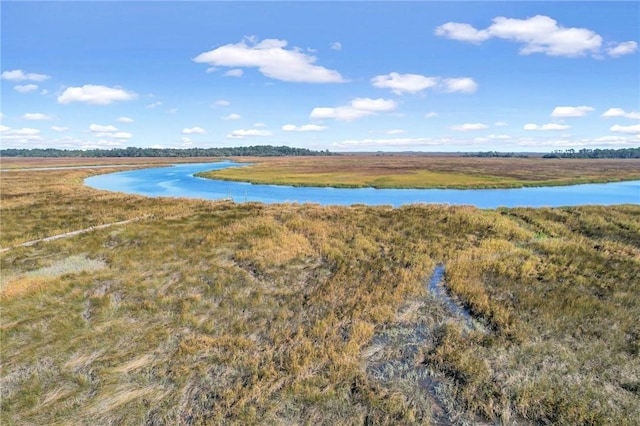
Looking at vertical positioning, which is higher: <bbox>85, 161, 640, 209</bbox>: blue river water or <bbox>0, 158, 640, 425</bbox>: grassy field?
<bbox>85, 161, 640, 209</bbox>: blue river water

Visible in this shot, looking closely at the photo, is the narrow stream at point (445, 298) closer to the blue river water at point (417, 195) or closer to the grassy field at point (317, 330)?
the grassy field at point (317, 330)

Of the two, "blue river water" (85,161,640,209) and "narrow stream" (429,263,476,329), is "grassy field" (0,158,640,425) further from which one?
"blue river water" (85,161,640,209)

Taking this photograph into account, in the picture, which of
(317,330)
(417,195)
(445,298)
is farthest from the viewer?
(417,195)

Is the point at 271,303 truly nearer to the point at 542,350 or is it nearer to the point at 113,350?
the point at 113,350

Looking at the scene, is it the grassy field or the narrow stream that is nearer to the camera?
the grassy field

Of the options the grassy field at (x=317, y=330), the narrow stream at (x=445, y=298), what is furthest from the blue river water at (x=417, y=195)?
the narrow stream at (x=445, y=298)

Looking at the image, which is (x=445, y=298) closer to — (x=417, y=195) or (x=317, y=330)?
(x=317, y=330)

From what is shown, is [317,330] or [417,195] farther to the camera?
[417,195]

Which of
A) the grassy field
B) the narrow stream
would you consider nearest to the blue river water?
the grassy field

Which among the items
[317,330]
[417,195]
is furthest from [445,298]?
[417,195]
